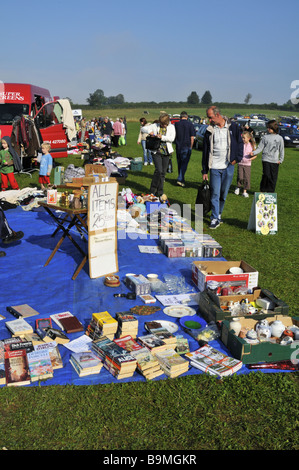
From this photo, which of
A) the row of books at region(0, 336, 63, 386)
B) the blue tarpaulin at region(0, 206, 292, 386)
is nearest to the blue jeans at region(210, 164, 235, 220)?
the blue tarpaulin at region(0, 206, 292, 386)

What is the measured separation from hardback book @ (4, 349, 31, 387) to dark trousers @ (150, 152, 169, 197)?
6508 mm

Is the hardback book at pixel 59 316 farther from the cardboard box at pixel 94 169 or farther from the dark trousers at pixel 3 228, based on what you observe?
the cardboard box at pixel 94 169

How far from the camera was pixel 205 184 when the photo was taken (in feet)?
26.3

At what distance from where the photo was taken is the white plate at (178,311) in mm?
4801

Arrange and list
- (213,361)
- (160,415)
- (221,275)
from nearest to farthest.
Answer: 1. (160,415)
2. (213,361)
3. (221,275)

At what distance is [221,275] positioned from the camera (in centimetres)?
513

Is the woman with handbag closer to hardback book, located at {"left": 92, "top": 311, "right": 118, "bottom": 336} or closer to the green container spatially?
the green container

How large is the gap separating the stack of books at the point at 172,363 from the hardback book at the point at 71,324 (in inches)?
38.6

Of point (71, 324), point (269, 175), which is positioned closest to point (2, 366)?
point (71, 324)

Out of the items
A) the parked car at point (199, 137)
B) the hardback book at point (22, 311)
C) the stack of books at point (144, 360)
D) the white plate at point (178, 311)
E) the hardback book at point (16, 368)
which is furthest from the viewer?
the parked car at point (199, 137)

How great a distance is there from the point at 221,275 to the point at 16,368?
2618 mm

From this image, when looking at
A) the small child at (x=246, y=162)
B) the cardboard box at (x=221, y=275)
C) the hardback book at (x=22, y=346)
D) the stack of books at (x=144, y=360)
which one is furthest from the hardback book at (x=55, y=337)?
the small child at (x=246, y=162)

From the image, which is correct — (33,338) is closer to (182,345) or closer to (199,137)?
(182,345)

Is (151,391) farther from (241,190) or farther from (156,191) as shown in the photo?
(241,190)
